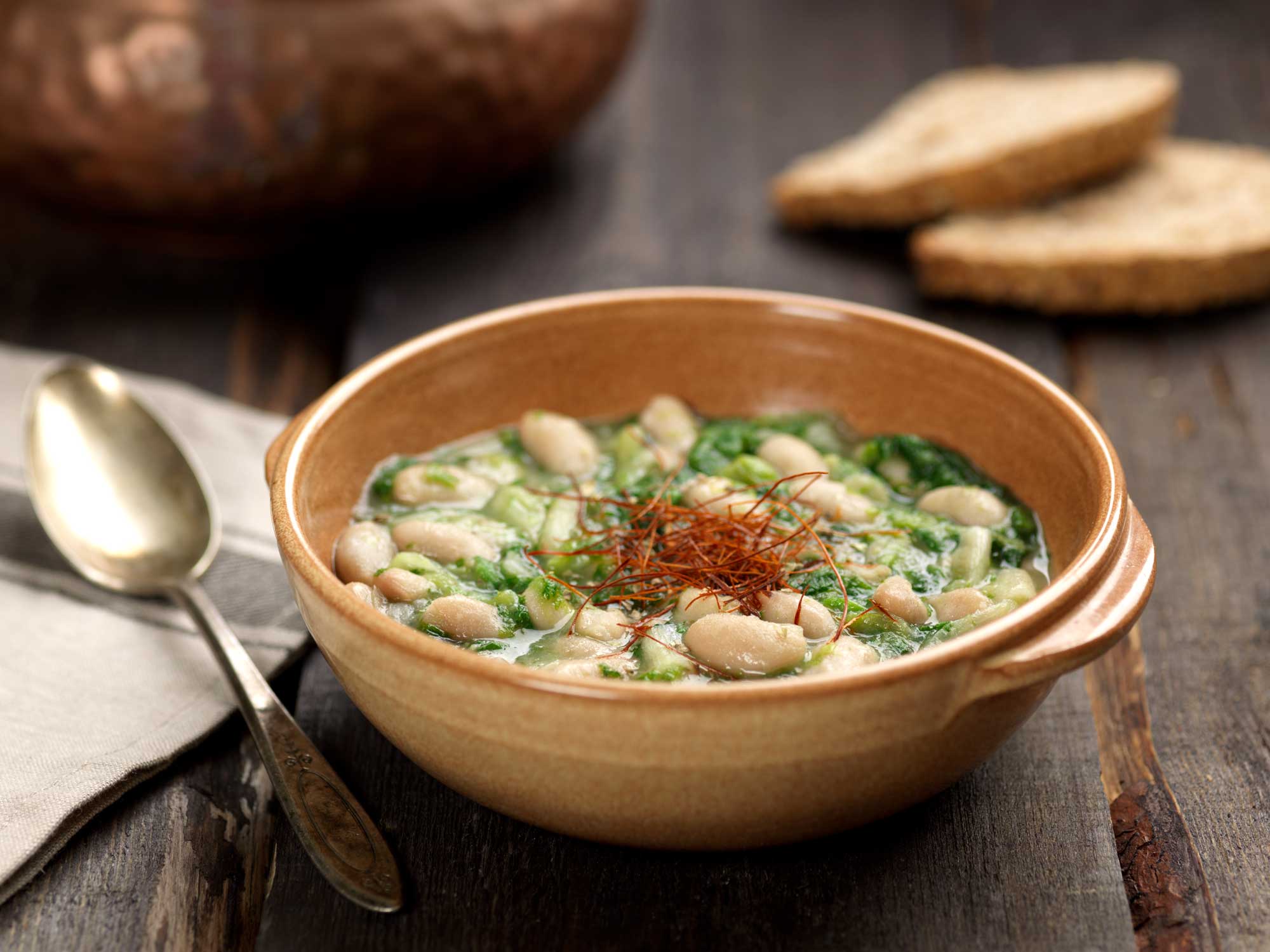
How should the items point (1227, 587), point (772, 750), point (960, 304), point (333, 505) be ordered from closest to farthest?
1. point (772, 750)
2. point (333, 505)
3. point (1227, 587)
4. point (960, 304)

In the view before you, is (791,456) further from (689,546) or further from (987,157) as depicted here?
(987,157)

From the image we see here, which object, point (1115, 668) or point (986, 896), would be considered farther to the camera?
point (1115, 668)

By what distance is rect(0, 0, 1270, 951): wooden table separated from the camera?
6.19ft

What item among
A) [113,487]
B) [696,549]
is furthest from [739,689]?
[113,487]

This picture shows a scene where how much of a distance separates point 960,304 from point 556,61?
1.36 meters

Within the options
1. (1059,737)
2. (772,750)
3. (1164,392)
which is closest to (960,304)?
(1164,392)

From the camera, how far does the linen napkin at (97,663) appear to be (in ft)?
6.81

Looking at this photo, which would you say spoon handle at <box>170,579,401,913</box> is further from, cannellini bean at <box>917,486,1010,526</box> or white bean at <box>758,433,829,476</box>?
cannellini bean at <box>917,486,1010,526</box>

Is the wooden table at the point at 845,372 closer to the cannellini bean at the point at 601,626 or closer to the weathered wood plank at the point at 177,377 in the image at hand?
the weathered wood plank at the point at 177,377

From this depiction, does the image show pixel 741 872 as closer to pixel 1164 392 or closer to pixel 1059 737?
pixel 1059 737

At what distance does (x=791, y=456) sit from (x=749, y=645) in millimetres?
658

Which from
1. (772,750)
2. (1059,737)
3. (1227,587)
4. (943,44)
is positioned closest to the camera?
(772,750)

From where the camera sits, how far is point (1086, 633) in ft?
5.82

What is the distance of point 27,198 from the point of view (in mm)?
3807
